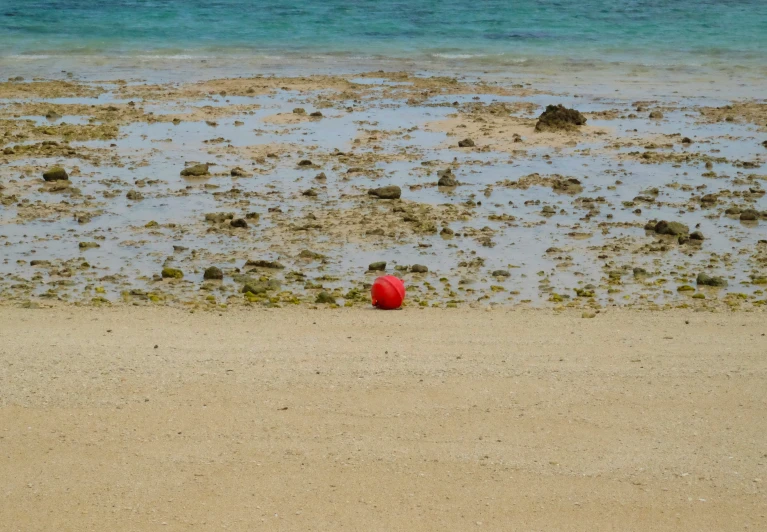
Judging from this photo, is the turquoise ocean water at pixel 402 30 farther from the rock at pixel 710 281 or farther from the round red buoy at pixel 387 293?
the round red buoy at pixel 387 293

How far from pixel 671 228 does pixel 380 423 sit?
6068 mm

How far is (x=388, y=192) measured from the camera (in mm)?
12930

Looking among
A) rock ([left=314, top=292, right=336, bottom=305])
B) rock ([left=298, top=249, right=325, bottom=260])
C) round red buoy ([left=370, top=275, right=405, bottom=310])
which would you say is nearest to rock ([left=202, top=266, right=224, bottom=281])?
rock ([left=298, top=249, right=325, bottom=260])

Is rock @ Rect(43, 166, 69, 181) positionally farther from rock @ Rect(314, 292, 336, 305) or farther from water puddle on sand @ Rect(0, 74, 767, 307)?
rock @ Rect(314, 292, 336, 305)

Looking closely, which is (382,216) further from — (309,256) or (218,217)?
(218,217)

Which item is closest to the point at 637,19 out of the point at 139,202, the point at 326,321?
the point at 139,202

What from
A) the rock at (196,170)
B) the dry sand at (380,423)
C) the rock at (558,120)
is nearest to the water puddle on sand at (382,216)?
the rock at (196,170)

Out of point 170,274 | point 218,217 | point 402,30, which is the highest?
point 402,30

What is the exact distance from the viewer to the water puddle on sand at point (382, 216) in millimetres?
10023

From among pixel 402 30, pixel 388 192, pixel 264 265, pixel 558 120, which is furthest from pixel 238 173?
pixel 402 30

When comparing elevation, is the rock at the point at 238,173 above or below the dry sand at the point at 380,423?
above

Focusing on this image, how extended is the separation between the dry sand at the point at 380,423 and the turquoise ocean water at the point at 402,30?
21.1 m

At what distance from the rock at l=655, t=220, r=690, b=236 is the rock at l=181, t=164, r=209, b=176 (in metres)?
5.98

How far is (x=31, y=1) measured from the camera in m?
43.6
